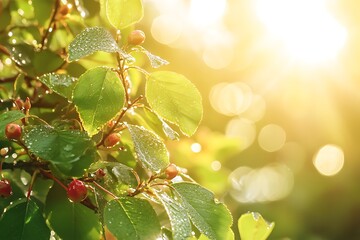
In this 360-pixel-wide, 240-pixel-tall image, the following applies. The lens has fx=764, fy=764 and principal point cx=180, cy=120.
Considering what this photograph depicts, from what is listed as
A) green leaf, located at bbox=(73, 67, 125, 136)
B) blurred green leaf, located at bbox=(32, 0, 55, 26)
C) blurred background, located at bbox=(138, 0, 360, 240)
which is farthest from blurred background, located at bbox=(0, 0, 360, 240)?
green leaf, located at bbox=(73, 67, 125, 136)

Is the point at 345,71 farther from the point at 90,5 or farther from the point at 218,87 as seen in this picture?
the point at 90,5

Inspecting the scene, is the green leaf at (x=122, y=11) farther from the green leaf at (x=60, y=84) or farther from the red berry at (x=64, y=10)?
the red berry at (x=64, y=10)

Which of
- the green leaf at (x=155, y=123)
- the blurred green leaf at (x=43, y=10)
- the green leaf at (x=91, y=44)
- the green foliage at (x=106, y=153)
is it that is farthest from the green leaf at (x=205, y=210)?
the blurred green leaf at (x=43, y=10)

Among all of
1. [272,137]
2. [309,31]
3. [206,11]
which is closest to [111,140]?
[206,11]

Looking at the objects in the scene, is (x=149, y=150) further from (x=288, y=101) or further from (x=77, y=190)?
(x=288, y=101)

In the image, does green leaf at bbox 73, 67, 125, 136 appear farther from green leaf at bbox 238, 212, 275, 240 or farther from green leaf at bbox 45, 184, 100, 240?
green leaf at bbox 238, 212, 275, 240

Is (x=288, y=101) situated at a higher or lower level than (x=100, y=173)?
lower

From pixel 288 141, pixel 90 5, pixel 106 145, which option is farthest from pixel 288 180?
pixel 106 145
